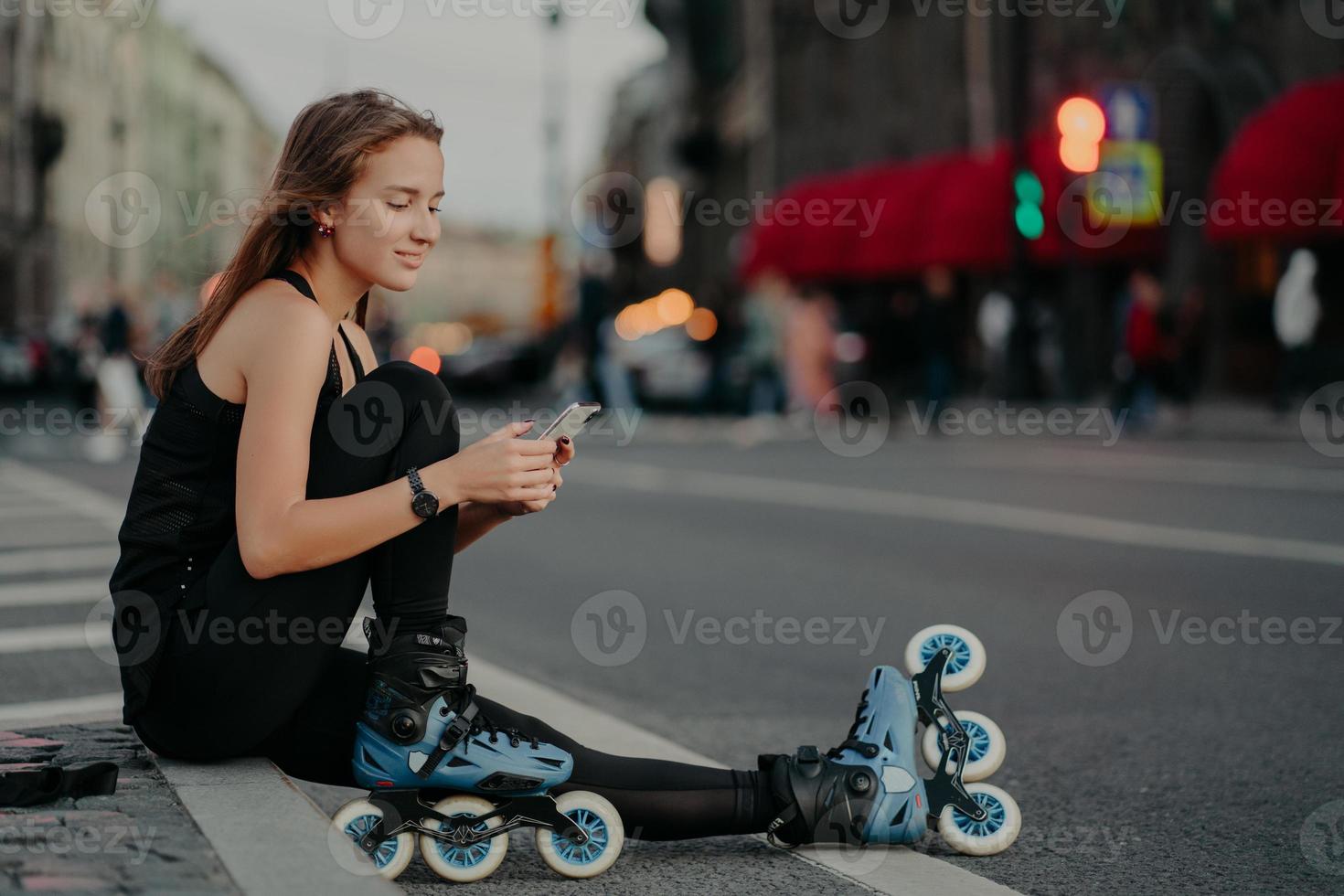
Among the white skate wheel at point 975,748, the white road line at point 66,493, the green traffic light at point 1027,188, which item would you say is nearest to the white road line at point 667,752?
the white skate wheel at point 975,748

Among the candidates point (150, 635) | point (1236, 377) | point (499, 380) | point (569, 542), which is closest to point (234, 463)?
point (150, 635)

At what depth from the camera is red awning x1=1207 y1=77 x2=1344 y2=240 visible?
2081 cm

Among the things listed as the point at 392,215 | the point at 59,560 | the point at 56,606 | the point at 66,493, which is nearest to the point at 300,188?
the point at 392,215

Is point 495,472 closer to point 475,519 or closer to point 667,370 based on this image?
point 475,519

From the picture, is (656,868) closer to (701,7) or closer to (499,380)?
(499,380)

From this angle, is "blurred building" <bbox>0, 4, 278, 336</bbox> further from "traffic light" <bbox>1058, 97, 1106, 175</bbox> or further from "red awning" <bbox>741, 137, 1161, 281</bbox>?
"traffic light" <bbox>1058, 97, 1106, 175</bbox>

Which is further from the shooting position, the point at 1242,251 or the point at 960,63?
the point at 960,63

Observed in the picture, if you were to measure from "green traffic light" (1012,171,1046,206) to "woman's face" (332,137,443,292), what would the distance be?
69.1 feet

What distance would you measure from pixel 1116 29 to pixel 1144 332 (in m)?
8.54

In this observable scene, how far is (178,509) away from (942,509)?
9.33 m

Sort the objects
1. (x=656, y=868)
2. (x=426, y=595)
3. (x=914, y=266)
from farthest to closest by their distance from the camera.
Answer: (x=914, y=266)
(x=656, y=868)
(x=426, y=595)

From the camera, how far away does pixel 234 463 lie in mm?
3551

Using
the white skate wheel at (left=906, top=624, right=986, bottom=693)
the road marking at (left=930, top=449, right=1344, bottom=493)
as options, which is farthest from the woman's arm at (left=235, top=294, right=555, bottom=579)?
the road marking at (left=930, top=449, right=1344, bottom=493)

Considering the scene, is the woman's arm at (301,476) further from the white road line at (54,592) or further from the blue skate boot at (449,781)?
the white road line at (54,592)
